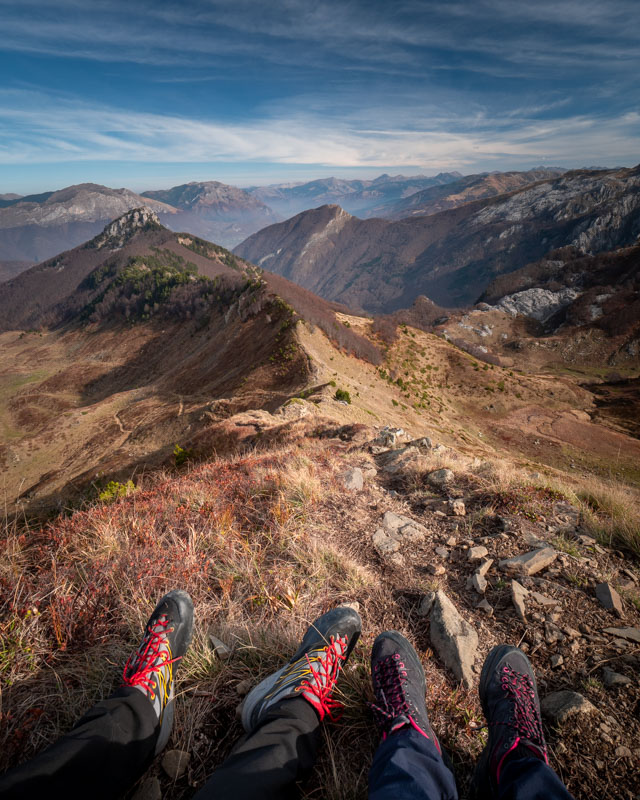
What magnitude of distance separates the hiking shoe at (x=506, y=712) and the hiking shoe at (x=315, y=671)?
95 cm

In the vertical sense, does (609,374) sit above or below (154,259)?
below

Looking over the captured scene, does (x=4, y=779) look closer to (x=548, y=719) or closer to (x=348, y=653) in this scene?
(x=348, y=653)

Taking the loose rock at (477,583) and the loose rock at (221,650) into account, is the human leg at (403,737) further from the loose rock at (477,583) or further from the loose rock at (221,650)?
the loose rock at (477,583)

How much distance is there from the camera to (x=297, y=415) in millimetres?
17516

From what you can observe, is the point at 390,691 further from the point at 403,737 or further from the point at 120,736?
the point at 120,736

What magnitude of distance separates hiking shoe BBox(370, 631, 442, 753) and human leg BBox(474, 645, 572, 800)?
31cm

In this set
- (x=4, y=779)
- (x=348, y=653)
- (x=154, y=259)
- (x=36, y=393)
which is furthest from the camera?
(x=154, y=259)

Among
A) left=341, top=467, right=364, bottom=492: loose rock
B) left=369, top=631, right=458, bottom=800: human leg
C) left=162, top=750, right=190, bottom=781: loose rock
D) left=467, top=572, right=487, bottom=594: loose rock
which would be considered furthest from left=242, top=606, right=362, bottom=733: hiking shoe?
left=341, top=467, right=364, bottom=492: loose rock

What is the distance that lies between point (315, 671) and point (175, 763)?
0.94m

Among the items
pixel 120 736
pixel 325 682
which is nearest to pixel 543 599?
pixel 325 682

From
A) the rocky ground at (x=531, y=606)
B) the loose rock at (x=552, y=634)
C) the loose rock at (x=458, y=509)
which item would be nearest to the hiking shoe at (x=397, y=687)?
the rocky ground at (x=531, y=606)

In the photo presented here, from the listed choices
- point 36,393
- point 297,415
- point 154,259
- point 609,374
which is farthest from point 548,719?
point 154,259

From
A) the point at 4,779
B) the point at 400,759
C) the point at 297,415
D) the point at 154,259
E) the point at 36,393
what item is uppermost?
the point at 154,259

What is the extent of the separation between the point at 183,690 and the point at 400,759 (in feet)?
5.01
